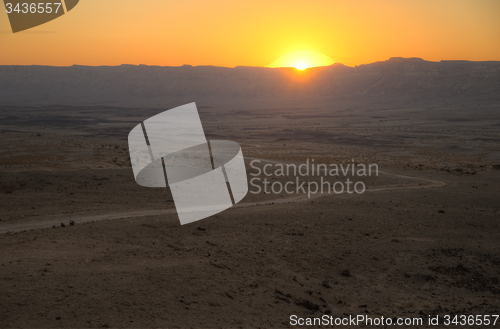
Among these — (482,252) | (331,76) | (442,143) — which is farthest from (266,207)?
(331,76)

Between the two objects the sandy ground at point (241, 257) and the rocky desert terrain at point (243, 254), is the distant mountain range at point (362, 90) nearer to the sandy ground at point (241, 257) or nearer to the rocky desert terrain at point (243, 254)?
the rocky desert terrain at point (243, 254)

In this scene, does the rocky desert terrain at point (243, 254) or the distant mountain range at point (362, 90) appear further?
the distant mountain range at point (362, 90)

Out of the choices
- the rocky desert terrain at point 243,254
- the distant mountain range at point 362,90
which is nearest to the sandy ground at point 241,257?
the rocky desert terrain at point 243,254

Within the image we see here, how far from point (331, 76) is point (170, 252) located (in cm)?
18645

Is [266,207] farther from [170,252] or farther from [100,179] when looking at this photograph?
→ [100,179]

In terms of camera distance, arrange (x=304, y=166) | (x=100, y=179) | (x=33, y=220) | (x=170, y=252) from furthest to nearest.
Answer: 1. (x=304, y=166)
2. (x=100, y=179)
3. (x=33, y=220)
4. (x=170, y=252)

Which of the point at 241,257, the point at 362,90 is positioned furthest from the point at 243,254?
the point at 362,90

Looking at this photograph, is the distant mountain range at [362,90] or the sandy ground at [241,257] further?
the distant mountain range at [362,90]

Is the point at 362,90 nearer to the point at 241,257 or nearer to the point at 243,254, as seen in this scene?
the point at 243,254

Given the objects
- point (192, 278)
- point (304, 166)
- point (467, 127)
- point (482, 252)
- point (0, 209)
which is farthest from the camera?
point (467, 127)

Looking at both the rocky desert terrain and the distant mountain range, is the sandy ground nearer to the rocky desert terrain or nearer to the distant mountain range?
the rocky desert terrain

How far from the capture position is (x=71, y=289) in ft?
26.9

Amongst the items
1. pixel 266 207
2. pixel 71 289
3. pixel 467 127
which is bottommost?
pixel 467 127

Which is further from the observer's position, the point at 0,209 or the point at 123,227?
the point at 0,209
